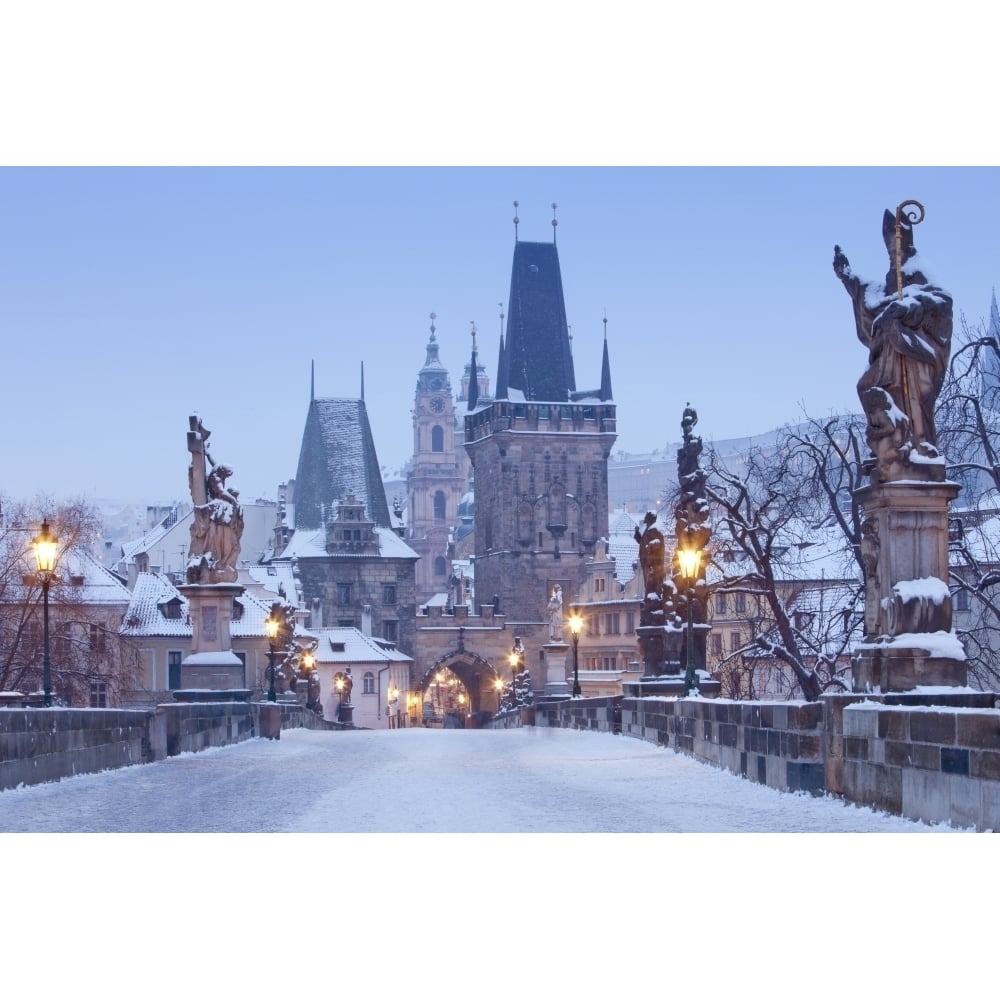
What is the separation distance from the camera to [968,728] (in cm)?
1137

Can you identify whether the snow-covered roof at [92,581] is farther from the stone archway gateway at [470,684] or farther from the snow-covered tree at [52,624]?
the stone archway gateway at [470,684]

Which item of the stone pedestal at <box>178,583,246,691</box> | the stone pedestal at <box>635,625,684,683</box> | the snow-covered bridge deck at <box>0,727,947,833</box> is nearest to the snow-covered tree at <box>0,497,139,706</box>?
the stone pedestal at <box>178,583,246,691</box>

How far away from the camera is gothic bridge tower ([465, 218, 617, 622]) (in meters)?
118

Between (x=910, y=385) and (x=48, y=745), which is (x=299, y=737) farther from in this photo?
(x=910, y=385)

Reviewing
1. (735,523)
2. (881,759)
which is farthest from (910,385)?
(735,523)

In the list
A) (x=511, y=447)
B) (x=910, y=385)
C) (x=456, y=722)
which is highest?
(x=511, y=447)

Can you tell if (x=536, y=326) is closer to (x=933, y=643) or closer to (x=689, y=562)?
(x=689, y=562)

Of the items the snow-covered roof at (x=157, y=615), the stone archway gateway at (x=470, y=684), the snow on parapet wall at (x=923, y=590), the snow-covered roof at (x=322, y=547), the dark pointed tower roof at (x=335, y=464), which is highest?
the dark pointed tower roof at (x=335, y=464)

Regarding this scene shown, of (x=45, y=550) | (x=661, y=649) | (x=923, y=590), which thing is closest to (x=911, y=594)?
(x=923, y=590)

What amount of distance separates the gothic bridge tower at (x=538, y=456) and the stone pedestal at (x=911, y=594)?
101 metres

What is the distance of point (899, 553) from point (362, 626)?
9723 centimetres

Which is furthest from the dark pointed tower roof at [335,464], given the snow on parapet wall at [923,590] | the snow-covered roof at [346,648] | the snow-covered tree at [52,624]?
the snow on parapet wall at [923,590]

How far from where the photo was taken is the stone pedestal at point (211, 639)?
29.1 metres

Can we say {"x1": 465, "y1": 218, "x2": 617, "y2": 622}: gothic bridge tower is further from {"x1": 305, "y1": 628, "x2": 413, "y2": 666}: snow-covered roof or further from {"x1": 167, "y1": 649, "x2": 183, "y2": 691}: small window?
{"x1": 167, "y1": 649, "x2": 183, "y2": 691}: small window
